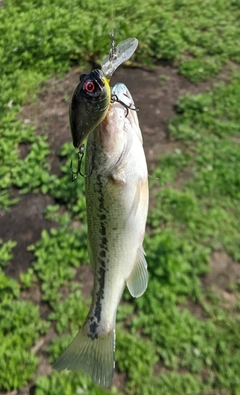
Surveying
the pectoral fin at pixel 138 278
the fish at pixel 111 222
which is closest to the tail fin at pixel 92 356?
the fish at pixel 111 222

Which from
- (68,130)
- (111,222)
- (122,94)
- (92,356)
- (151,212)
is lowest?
(151,212)

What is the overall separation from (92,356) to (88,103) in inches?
54.7

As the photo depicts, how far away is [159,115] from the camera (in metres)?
5.43

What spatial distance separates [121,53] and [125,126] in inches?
13.4

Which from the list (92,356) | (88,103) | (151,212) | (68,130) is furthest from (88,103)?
(68,130)

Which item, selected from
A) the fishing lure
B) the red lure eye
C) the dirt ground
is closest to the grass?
the dirt ground

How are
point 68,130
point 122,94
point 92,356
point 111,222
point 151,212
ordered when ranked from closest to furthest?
point 122,94, point 111,222, point 92,356, point 151,212, point 68,130

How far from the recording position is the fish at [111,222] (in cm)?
199

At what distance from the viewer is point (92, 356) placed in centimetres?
232

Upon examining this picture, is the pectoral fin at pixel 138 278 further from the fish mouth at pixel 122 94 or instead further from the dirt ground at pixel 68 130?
the dirt ground at pixel 68 130

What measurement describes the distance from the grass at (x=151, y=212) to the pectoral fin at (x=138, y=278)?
53.9 inches

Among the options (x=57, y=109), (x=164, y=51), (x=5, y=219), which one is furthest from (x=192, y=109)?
(x=5, y=219)

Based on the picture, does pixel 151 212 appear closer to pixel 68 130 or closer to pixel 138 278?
pixel 68 130

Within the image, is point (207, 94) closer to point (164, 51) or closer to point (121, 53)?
point (164, 51)
